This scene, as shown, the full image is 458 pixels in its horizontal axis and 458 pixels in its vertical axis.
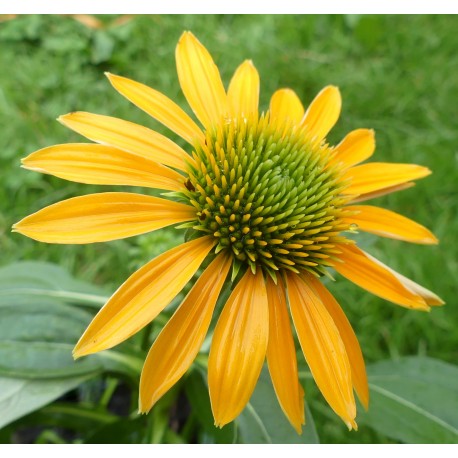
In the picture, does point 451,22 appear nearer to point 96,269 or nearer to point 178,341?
point 96,269

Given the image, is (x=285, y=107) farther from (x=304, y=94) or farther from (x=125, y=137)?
(x=304, y=94)

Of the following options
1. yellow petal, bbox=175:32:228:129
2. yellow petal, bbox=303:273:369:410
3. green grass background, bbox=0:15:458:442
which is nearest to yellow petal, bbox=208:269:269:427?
yellow petal, bbox=303:273:369:410

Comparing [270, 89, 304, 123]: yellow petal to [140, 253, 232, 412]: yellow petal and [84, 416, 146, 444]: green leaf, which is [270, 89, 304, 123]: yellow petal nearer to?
[140, 253, 232, 412]: yellow petal

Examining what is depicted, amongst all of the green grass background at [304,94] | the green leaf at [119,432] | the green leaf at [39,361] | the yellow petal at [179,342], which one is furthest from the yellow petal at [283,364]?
the green grass background at [304,94]

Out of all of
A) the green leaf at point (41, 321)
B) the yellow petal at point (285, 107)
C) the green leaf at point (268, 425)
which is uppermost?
the yellow petal at point (285, 107)

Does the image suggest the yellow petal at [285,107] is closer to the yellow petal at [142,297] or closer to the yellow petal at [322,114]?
the yellow petal at [322,114]
